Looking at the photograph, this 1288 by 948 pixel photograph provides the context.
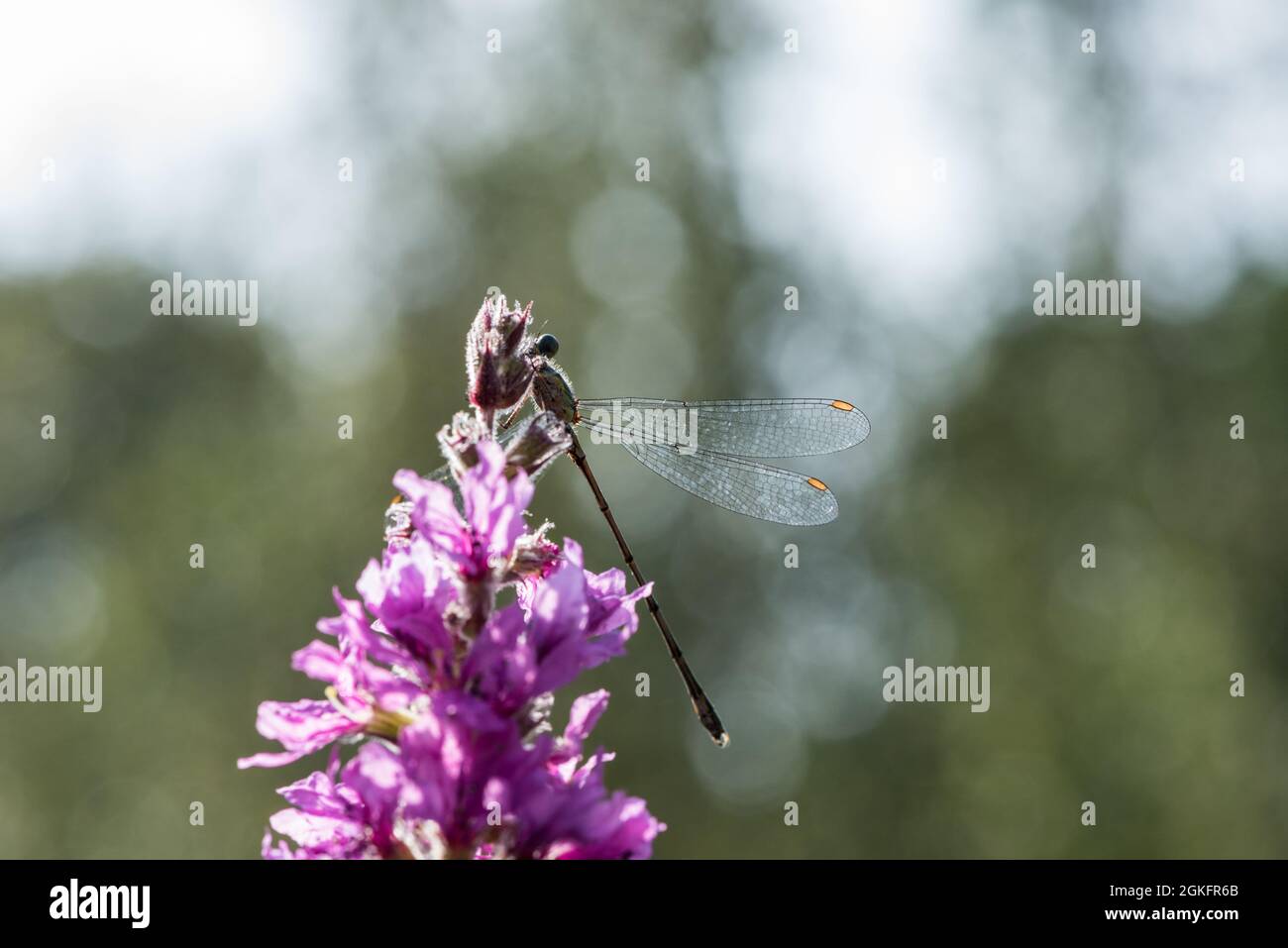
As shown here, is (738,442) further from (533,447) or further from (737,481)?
(533,447)

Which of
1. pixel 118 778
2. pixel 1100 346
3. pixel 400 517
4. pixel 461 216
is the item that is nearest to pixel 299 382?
pixel 461 216

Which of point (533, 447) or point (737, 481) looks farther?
point (737, 481)

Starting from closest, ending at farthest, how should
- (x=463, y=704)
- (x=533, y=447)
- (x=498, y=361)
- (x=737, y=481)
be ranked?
1. (x=463, y=704)
2. (x=533, y=447)
3. (x=498, y=361)
4. (x=737, y=481)

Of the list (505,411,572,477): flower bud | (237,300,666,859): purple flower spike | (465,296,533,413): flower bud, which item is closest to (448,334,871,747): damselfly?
(465,296,533,413): flower bud

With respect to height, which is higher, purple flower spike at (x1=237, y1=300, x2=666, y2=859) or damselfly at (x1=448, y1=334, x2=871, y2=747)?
damselfly at (x1=448, y1=334, x2=871, y2=747)

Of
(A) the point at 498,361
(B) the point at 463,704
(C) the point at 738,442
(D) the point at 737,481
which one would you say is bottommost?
(B) the point at 463,704

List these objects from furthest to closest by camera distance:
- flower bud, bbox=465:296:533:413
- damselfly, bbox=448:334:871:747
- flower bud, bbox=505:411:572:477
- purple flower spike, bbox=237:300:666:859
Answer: damselfly, bbox=448:334:871:747
flower bud, bbox=465:296:533:413
flower bud, bbox=505:411:572:477
purple flower spike, bbox=237:300:666:859

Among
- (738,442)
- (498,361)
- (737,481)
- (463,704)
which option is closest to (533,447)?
(498,361)

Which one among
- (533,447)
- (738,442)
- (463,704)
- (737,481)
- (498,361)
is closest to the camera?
(463,704)

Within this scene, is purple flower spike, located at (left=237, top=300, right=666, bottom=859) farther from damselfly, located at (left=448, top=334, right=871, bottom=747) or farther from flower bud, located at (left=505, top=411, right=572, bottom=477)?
damselfly, located at (left=448, top=334, right=871, bottom=747)
